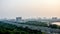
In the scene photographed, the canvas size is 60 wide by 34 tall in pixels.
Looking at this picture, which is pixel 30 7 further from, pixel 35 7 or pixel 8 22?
pixel 8 22

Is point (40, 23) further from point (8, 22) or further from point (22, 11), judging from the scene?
point (8, 22)

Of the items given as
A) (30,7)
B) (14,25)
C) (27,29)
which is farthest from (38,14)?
(14,25)

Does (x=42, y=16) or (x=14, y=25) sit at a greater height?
(x=42, y=16)

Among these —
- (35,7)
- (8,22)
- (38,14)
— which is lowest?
(8,22)

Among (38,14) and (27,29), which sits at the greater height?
(38,14)

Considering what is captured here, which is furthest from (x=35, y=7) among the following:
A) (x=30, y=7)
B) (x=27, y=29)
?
(x=27, y=29)

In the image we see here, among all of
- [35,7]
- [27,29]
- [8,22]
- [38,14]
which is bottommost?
[27,29]

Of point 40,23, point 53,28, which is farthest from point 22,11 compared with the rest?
point 53,28
